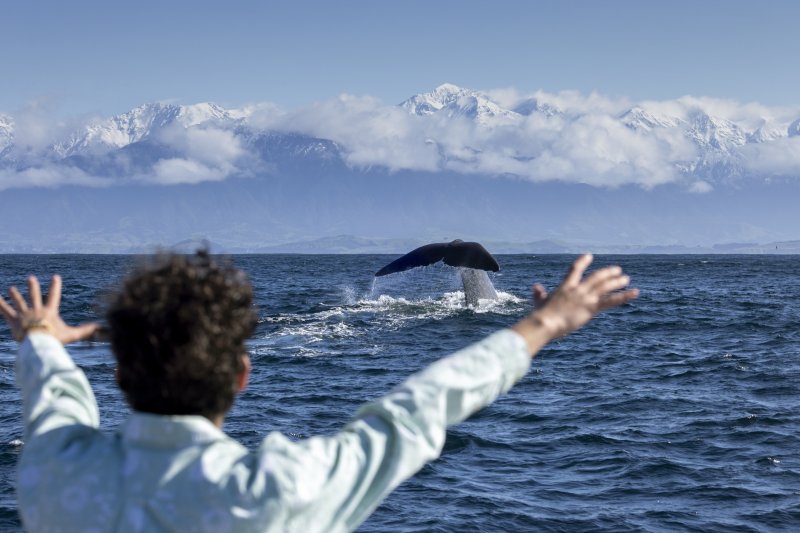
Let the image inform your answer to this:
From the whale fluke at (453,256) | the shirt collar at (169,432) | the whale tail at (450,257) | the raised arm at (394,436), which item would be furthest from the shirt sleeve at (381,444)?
the whale fluke at (453,256)

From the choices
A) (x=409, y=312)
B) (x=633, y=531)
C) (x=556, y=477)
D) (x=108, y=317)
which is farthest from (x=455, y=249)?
(x=108, y=317)

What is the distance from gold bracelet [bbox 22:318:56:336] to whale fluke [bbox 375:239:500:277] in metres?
22.2

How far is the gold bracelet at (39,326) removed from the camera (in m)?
2.75

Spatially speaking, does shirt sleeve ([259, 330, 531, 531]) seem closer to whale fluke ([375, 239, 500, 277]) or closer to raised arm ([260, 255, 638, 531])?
raised arm ([260, 255, 638, 531])

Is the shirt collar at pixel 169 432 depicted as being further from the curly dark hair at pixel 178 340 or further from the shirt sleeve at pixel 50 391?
the shirt sleeve at pixel 50 391

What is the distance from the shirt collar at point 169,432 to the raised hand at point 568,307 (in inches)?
31.5

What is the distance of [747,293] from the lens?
50.9 metres

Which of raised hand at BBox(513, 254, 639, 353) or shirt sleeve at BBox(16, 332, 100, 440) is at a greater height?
raised hand at BBox(513, 254, 639, 353)

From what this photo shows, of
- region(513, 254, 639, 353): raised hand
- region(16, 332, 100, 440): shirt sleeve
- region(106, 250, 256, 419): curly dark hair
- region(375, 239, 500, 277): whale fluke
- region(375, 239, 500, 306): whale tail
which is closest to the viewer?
region(106, 250, 256, 419): curly dark hair

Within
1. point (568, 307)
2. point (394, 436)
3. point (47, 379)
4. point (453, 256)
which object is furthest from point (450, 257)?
point (394, 436)

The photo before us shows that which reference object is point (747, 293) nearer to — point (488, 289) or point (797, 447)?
point (488, 289)

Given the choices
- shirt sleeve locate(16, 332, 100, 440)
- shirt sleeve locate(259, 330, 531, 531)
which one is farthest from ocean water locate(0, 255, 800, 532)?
shirt sleeve locate(259, 330, 531, 531)

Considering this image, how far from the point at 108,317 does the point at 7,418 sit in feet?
46.5

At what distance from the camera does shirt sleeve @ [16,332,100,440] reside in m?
2.40
